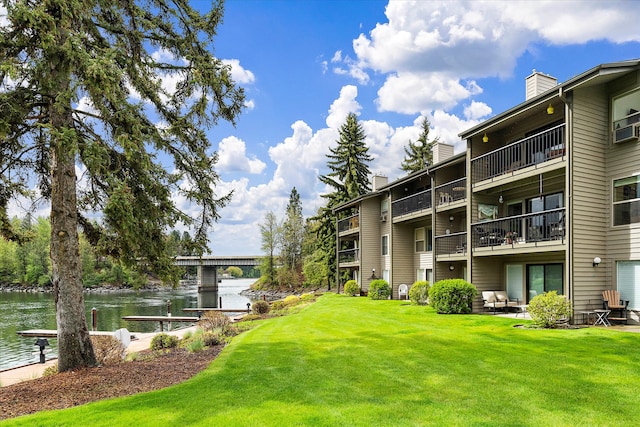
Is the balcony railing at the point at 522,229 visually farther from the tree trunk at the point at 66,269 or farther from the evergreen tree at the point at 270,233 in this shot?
the evergreen tree at the point at 270,233

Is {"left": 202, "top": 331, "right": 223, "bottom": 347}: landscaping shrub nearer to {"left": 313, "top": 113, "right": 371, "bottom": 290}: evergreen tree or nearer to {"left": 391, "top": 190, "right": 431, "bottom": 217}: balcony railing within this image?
{"left": 391, "top": 190, "right": 431, "bottom": 217}: balcony railing

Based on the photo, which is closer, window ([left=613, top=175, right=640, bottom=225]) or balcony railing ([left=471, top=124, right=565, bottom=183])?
window ([left=613, top=175, right=640, bottom=225])

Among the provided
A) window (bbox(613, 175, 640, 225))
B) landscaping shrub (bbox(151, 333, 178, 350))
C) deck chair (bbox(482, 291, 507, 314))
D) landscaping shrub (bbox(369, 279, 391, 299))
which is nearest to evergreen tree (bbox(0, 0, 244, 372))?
landscaping shrub (bbox(151, 333, 178, 350))

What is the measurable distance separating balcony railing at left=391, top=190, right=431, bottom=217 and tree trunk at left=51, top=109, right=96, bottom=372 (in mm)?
17441

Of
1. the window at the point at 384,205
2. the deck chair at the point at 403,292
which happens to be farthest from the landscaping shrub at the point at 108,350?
the window at the point at 384,205

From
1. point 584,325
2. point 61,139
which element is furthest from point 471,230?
point 61,139

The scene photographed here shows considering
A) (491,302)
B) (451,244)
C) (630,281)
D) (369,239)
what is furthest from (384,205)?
(630,281)

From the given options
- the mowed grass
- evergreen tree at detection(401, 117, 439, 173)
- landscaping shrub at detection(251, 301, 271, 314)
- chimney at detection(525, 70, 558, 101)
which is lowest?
landscaping shrub at detection(251, 301, 271, 314)

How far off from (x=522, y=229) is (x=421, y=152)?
1233 inches

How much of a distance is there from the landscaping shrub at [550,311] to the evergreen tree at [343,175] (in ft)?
90.6

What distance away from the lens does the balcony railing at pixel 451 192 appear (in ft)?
65.1

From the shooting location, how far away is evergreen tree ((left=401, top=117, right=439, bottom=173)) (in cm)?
4621

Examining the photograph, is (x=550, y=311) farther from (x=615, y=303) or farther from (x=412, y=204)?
(x=412, y=204)

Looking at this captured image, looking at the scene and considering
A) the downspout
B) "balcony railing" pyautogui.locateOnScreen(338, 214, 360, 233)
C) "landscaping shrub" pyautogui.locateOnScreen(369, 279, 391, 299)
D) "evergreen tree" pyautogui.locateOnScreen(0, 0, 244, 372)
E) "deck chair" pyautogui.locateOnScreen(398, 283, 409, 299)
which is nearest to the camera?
"evergreen tree" pyautogui.locateOnScreen(0, 0, 244, 372)
